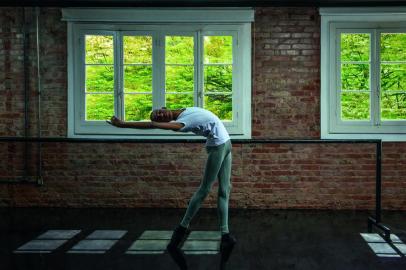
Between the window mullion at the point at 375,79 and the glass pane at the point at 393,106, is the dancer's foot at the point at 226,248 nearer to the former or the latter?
the window mullion at the point at 375,79

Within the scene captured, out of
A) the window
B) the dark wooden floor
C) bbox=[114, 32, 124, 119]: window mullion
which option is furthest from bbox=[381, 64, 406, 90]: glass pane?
bbox=[114, 32, 124, 119]: window mullion

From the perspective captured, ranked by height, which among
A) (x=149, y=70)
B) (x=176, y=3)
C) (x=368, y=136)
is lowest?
(x=368, y=136)

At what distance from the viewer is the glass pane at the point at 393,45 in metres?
6.77

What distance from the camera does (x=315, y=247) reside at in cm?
484

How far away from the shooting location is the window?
22.4 ft

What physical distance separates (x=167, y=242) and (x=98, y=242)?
685mm

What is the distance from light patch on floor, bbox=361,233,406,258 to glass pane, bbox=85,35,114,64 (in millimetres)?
3986

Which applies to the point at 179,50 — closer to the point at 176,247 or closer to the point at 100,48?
the point at 100,48

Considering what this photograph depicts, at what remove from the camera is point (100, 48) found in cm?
692

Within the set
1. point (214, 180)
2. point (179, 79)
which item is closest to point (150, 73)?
point (179, 79)

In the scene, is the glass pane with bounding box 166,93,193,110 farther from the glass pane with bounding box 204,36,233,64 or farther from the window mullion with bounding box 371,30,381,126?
the window mullion with bounding box 371,30,381,126

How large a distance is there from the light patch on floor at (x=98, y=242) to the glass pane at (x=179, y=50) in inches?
102

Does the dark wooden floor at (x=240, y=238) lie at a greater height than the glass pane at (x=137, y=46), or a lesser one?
lesser

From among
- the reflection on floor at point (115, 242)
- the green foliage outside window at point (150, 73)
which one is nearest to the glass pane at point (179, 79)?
the green foliage outside window at point (150, 73)
